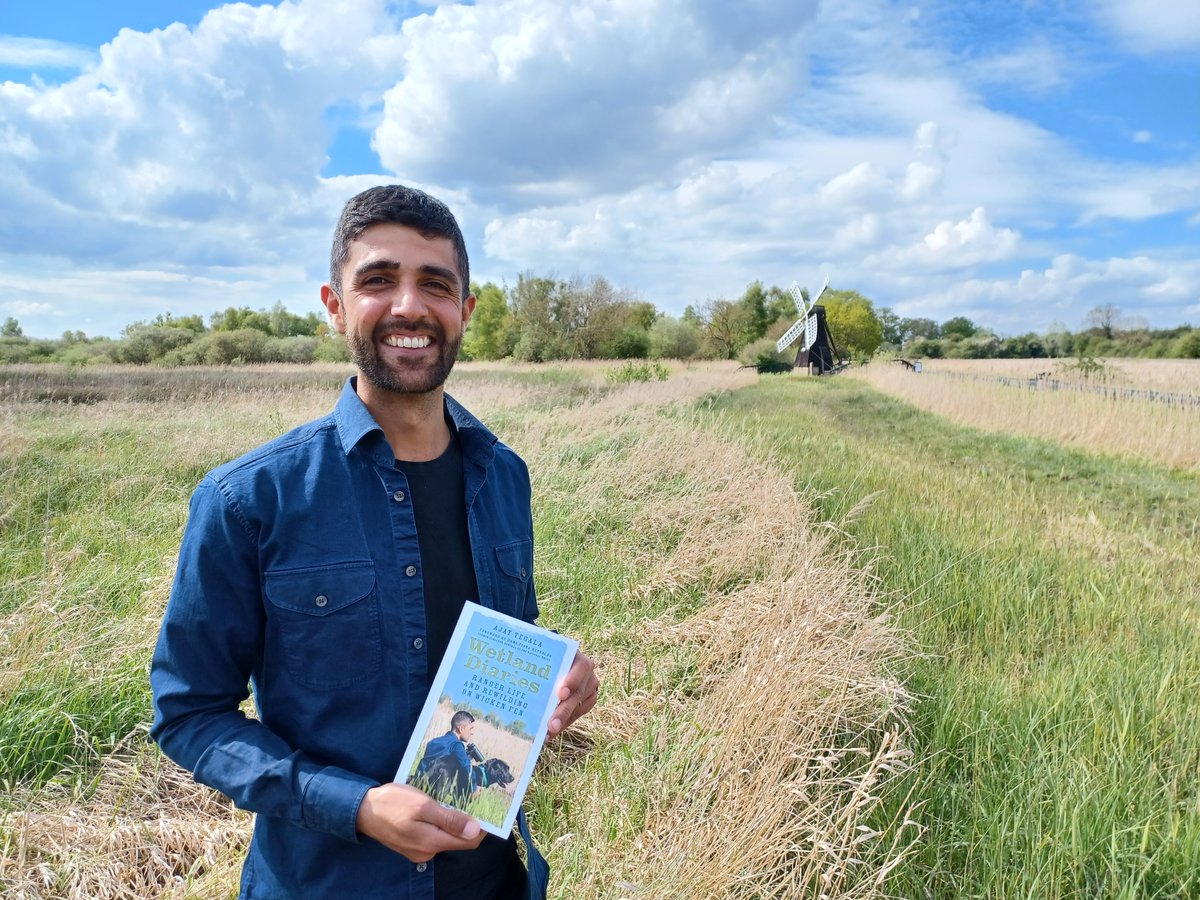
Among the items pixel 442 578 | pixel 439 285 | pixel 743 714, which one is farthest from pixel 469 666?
pixel 743 714

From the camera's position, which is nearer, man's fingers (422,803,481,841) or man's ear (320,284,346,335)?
man's fingers (422,803,481,841)

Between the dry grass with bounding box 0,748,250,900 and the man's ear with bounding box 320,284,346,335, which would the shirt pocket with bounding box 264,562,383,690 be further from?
the dry grass with bounding box 0,748,250,900

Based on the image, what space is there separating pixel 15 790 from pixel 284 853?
2638mm

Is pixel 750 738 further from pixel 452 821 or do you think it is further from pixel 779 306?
pixel 779 306

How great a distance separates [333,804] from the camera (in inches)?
48.7

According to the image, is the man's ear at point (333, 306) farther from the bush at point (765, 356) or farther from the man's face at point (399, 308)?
the bush at point (765, 356)

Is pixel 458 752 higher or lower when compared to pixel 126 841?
higher

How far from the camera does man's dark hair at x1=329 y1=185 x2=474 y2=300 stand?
4.85ft

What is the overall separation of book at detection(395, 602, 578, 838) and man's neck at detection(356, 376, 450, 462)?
415mm

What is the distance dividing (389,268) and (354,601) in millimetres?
646

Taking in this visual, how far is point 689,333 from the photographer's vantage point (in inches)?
2274

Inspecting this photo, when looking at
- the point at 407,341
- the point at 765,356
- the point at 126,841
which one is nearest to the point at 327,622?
the point at 407,341

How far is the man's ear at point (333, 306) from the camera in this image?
5.15ft

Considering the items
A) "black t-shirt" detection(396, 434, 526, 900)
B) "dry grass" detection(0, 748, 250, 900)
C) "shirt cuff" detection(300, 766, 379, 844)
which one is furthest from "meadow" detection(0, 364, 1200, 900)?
"shirt cuff" detection(300, 766, 379, 844)
